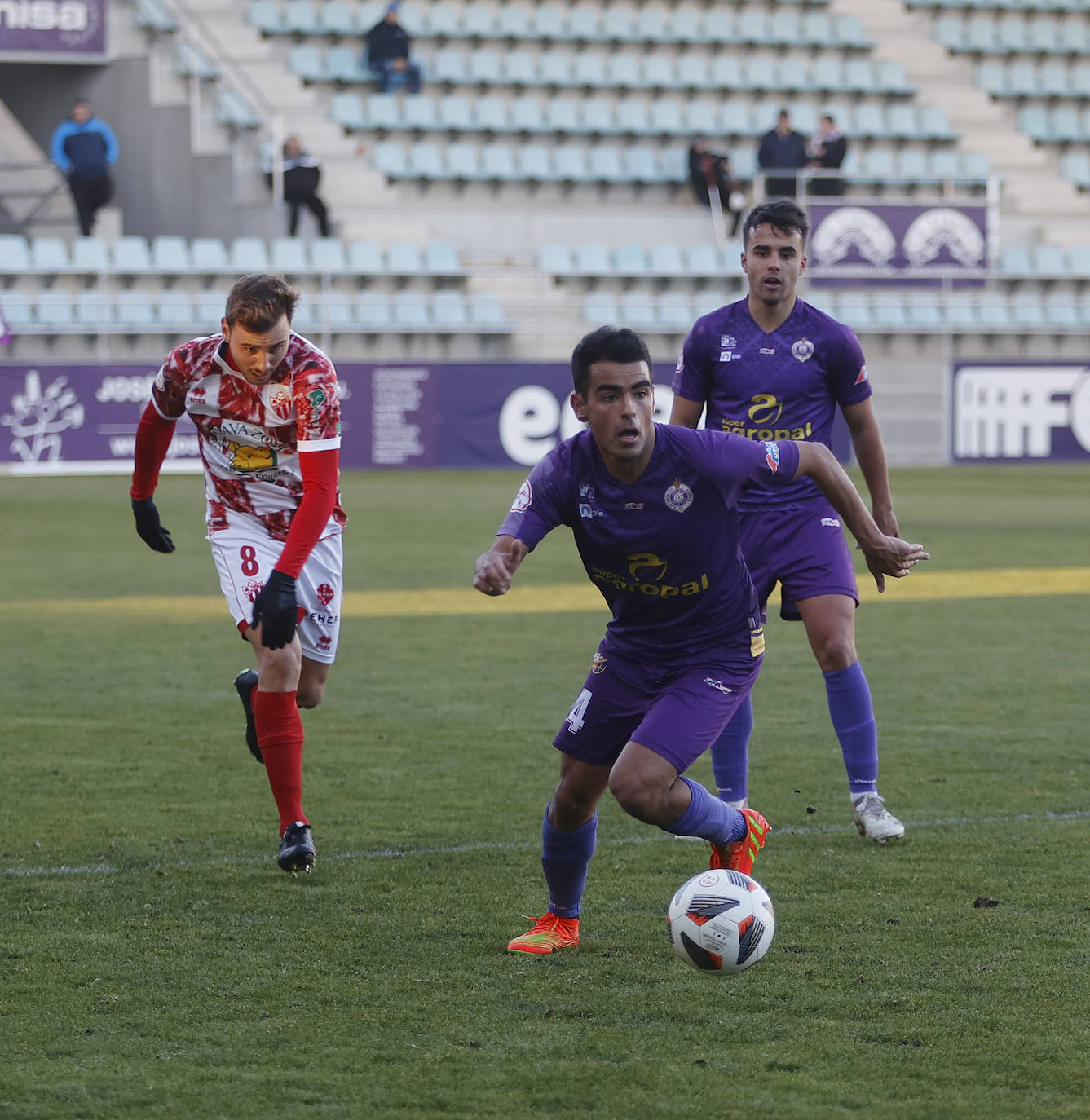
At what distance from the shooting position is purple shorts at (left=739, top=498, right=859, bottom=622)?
5.79 m

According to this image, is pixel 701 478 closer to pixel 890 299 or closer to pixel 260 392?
pixel 260 392

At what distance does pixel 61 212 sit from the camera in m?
27.6

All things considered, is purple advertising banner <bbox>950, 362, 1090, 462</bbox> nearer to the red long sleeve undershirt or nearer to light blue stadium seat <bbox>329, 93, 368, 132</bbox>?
light blue stadium seat <bbox>329, 93, 368, 132</bbox>

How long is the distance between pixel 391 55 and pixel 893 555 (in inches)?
966

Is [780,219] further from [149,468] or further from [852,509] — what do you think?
[149,468]

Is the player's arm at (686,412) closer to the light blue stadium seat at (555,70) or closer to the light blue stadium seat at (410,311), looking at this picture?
the light blue stadium seat at (410,311)

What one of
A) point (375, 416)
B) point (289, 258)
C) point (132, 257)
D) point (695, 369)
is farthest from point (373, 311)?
point (695, 369)

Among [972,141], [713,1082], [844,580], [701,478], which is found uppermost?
[972,141]

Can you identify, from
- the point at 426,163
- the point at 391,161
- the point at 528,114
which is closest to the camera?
the point at 391,161

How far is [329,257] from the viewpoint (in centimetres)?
2533

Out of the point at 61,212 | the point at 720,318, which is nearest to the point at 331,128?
the point at 61,212

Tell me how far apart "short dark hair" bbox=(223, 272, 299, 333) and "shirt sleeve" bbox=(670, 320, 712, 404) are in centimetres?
142

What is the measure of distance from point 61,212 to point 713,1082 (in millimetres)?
26031

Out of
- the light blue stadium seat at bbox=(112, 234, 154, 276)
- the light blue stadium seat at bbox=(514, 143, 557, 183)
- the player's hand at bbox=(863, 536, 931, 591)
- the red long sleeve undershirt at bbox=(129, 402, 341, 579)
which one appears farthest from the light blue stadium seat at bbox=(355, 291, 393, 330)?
the player's hand at bbox=(863, 536, 931, 591)
